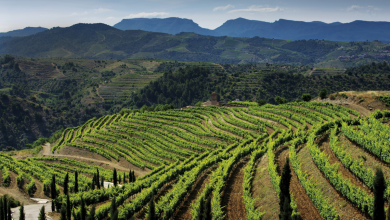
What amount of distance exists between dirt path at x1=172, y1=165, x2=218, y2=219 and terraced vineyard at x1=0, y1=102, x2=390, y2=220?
87 millimetres

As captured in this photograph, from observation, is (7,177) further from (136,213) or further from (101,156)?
(136,213)

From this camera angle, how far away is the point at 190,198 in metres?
25.0

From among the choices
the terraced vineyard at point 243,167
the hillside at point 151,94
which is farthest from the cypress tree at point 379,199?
the hillside at point 151,94

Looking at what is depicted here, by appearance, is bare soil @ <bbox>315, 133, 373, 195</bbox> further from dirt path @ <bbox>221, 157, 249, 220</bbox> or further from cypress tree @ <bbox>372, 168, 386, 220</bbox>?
dirt path @ <bbox>221, 157, 249, 220</bbox>

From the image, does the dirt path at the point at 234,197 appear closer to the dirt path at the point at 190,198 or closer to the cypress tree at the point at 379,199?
the dirt path at the point at 190,198

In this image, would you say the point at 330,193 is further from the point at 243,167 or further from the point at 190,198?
the point at 190,198

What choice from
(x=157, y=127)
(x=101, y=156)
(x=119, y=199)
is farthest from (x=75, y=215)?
(x=157, y=127)

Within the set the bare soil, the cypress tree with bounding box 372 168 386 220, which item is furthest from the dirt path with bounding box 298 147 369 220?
the cypress tree with bounding box 372 168 386 220

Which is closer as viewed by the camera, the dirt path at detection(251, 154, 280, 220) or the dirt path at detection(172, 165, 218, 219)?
the dirt path at detection(251, 154, 280, 220)

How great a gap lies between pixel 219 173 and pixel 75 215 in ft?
47.4

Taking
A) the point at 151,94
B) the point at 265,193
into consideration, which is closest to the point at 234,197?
the point at 265,193

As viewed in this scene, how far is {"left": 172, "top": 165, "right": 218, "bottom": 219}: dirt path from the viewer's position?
2262cm

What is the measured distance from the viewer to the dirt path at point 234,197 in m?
21.2

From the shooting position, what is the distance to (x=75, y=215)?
24234 mm
